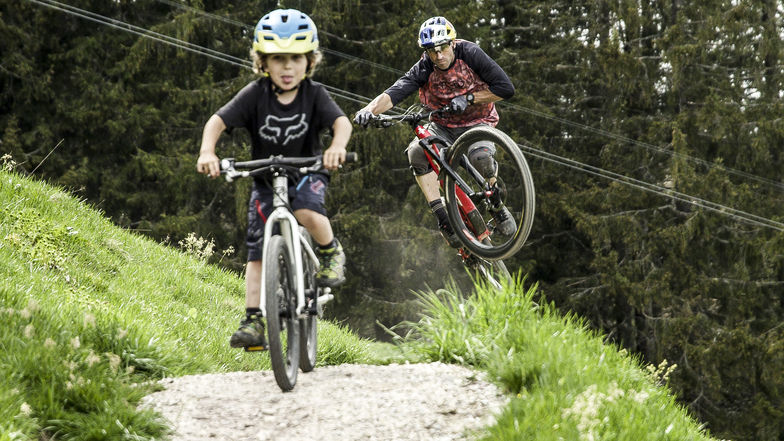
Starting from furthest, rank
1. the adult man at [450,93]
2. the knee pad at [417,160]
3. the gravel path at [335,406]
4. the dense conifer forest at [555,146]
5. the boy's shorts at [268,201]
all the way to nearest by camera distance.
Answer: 1. the dense conifer forest at [555,146]
2. the knee pad at [417,160]
3. the adult man at [450,93]
4. the boy's shorts at [268,201]
5. the gravel path at [335,406]

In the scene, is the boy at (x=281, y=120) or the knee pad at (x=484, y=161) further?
the knee pad at (x=484, y=161)

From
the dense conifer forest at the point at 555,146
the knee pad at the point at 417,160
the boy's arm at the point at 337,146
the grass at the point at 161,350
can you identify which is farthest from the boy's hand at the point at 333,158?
the dense conifer forest at the point at 555,146

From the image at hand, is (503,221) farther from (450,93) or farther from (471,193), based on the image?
(450,93)

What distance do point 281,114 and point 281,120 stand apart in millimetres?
34

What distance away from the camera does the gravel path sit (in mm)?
3877

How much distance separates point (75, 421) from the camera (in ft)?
12.4

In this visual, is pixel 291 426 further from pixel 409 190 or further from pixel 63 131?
pixel 63 131

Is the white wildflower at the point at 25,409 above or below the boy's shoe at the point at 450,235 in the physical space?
below

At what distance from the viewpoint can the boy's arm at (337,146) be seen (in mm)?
4105

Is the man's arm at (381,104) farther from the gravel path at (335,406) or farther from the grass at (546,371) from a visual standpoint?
the gravel path at (335,406)

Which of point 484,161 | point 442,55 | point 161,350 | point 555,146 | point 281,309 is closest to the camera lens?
point 281,309

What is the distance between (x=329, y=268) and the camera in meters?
4.78

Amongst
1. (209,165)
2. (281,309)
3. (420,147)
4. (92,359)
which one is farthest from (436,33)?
(92,359)

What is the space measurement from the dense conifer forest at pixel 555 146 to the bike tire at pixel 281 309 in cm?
1328
